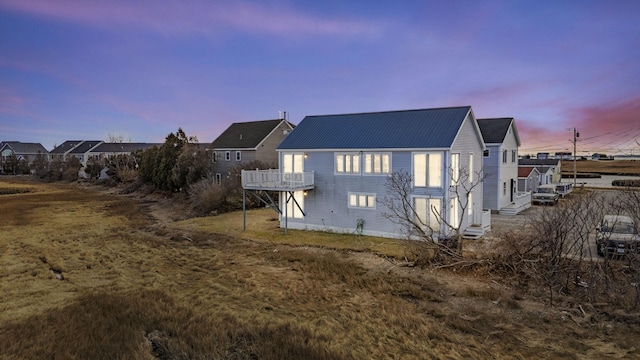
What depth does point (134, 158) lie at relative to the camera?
2355 inches

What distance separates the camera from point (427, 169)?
19.0m

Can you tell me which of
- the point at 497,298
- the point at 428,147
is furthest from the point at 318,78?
the point at 497,298

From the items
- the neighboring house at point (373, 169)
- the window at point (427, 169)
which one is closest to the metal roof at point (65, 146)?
the neighboring house at point (373, 169)

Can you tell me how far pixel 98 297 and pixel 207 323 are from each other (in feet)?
15.0

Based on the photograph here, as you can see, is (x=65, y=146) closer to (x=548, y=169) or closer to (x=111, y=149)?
(x=111, y=149)

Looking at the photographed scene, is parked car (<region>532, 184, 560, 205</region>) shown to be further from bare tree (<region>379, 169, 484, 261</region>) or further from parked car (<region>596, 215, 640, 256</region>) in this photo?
parked car (<region>596, 215, 640, 256</region>)

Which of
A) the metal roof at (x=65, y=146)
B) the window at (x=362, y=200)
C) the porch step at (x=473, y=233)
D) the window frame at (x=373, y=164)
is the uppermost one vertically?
the metal roof at (x=65, y=146)

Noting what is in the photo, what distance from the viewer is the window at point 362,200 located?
801 inches

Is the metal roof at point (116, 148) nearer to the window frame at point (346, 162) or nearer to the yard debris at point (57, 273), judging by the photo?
the window frame at point (346, 162)

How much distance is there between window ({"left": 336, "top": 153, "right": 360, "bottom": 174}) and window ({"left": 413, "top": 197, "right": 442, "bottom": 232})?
3819 mm

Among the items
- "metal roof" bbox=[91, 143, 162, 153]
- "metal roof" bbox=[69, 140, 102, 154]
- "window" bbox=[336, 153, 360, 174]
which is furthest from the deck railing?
"metal roof" bbox=[69, 140, 102, 154]

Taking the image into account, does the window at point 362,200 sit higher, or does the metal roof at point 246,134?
the metal roof at point 246,134

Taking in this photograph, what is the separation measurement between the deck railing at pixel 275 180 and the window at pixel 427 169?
619 cm

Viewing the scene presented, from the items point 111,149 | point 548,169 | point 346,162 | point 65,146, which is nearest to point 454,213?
point 346,162
